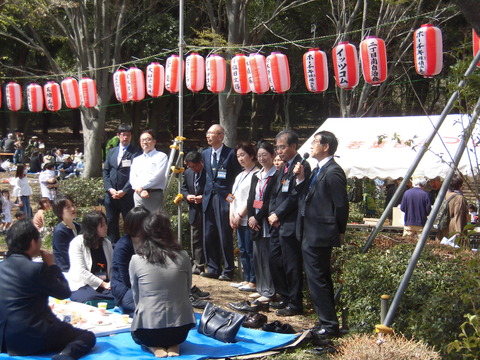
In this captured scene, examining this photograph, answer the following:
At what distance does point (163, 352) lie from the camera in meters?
5.30

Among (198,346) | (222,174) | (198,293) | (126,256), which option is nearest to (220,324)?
(198,346)

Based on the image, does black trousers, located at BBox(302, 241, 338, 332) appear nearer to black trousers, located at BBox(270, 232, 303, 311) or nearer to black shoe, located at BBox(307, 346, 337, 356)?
black shoe, located at BBox(307, 346, 337, 356)

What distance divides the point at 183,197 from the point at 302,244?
9.74 ft

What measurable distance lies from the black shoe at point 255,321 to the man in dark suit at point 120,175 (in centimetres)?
357

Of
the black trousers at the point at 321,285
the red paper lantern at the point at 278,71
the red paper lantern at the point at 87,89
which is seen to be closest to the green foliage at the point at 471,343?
the black trousers at the point at 321,285

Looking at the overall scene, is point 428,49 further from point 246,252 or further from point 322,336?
point 322,336

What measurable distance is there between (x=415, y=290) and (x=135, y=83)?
10.1 m

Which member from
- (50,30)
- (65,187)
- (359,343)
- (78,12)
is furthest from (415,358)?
(50,30)

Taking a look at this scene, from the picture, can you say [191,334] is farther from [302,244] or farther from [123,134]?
[123,134]

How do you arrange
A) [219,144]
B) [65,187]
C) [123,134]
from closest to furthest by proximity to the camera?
[219,144] → [123,134] → [65,187]

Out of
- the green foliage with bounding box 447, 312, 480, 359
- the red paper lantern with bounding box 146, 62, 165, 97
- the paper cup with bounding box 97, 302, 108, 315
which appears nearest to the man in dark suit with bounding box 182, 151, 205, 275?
the paper cup with bounding box 97, 302, 108, 315

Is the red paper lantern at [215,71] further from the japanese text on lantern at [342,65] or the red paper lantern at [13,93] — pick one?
the red paper lantern at [13,93]

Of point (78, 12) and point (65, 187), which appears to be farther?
point (78, 12)

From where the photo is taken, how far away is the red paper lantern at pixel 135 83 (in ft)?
46.5
